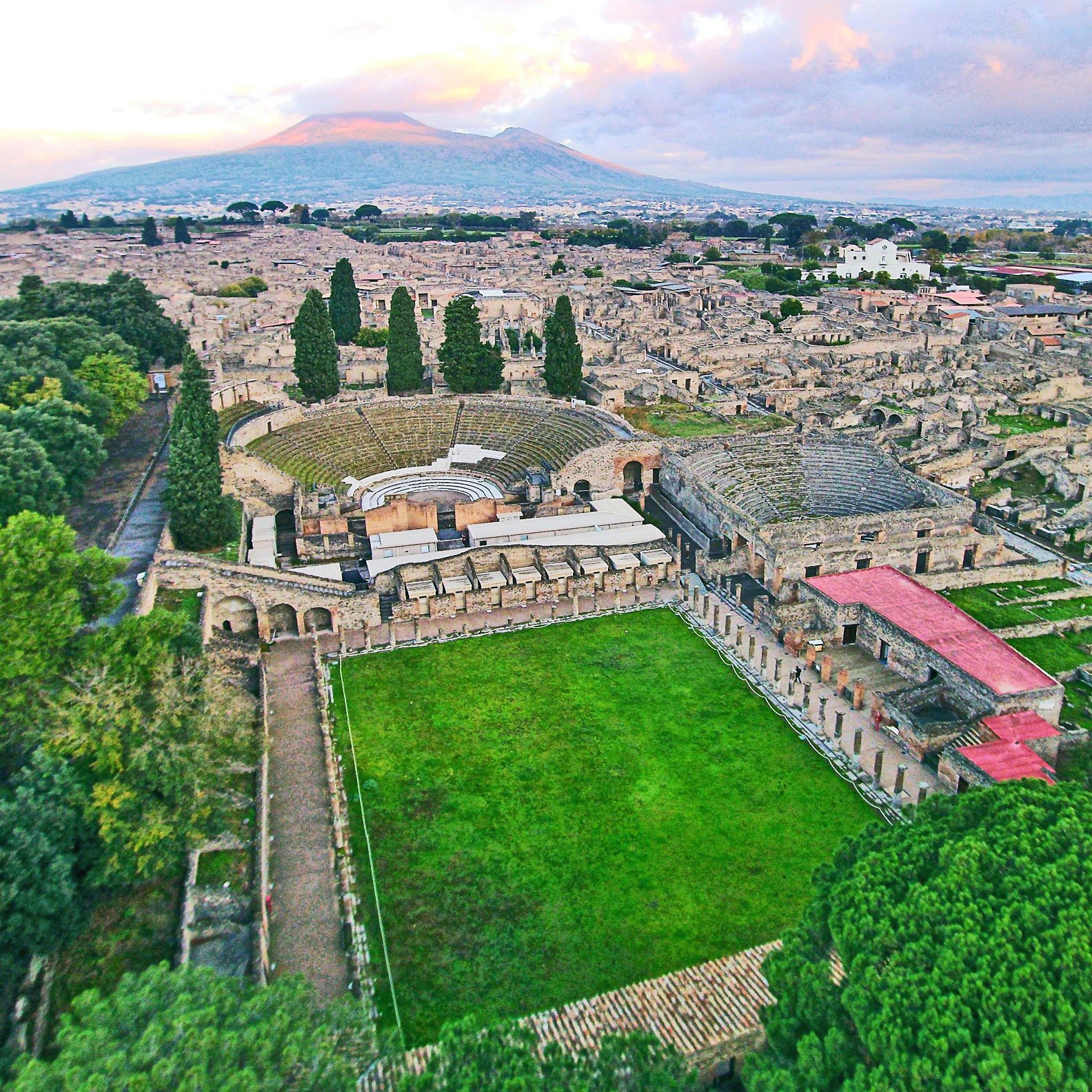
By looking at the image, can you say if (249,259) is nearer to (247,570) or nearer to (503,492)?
(503,492)

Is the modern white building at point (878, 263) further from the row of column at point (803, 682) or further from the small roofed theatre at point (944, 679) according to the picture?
the row of column at point (803, 682)

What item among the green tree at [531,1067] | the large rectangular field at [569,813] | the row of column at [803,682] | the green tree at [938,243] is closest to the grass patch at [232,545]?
the large rectangular field at [569,813]

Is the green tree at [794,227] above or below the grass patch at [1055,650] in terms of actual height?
above

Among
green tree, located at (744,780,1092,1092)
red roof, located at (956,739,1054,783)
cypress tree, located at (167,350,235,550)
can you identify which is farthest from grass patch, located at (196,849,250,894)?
red roof, located at (956,739,1054,783)

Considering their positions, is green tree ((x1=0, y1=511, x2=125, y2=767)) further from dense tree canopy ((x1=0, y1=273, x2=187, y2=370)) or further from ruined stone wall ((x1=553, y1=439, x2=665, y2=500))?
dense tree canopy ((x1=0, y1=273, x2=187, y2=370))

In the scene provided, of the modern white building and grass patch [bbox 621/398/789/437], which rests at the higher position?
the modern white building

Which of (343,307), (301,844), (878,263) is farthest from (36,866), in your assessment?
(878,263)
